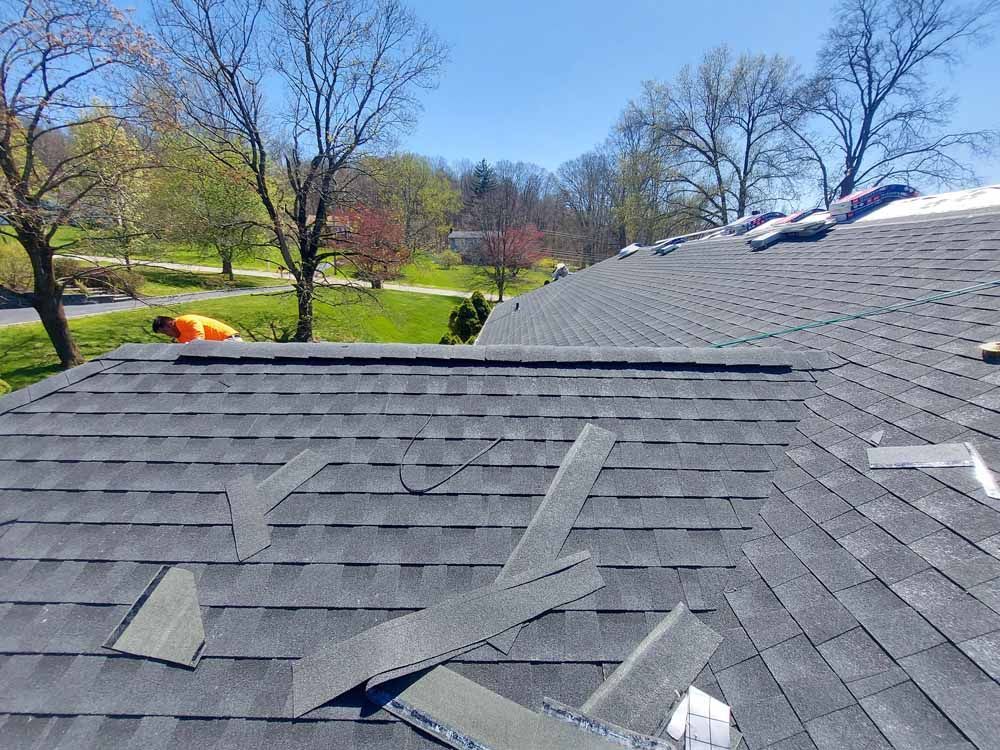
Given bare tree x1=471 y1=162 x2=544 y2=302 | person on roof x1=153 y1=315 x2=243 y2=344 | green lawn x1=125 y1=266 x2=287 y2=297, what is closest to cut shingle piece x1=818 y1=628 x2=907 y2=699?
person on roof x1=153 y1=315 x2=243 y2=344

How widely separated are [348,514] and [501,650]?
1.24 meters

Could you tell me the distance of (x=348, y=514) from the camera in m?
2.59

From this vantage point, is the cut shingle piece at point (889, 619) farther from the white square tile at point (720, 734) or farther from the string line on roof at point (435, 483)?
the string line on roof at point (435, 483)

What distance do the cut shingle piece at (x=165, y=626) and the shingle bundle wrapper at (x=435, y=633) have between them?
56cm

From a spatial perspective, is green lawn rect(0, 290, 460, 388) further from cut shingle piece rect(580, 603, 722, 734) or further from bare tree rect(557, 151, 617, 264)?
bare tree rect(557, 151, 617, 264)

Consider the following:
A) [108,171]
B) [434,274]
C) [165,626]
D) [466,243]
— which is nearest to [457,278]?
[434,274]

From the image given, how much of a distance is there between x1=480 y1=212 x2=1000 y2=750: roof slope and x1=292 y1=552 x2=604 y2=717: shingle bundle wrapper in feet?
2.79

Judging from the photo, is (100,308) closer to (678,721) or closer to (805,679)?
(678,721)

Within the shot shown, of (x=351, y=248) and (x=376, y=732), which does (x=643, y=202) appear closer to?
→ (x=351, y=248)

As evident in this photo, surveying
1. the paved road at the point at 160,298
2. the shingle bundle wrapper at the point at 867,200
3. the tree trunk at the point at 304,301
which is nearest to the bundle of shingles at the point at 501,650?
the shingle bundle wrapper at the point at 867,200

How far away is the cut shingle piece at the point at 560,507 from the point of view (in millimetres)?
2305

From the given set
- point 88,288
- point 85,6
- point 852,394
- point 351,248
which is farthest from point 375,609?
point 88,288

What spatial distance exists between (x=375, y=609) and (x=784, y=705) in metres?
1.90

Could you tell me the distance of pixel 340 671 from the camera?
1.88 meters
